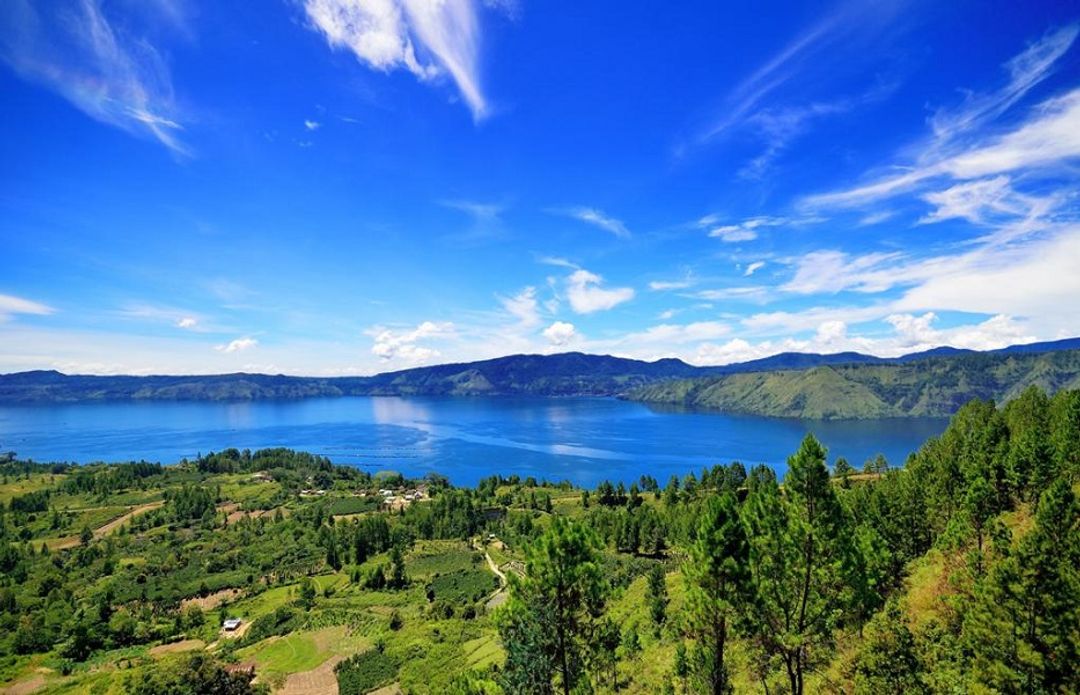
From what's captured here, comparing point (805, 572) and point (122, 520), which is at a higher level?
point (805, 572)

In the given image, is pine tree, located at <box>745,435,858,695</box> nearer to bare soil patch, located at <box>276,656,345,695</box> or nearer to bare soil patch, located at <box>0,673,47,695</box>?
bare soil patch, located at <box>276,656,345,695</box>

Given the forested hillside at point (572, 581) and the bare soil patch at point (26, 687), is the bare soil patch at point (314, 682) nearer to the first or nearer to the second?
the forested hillside at point (572, 581)

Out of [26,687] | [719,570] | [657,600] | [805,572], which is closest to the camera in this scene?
[719,570]

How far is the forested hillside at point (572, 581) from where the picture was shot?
787 inches

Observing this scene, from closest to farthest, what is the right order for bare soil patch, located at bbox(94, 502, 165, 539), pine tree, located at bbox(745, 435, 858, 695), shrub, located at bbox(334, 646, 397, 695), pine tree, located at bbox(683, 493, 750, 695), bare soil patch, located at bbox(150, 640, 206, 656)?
pine tree, located at bbox(683, 493, 750, 695)
pine tree, located at bbox(745, 435, 858, 695)
shrub, located at bbox(334, 646, 397, 695)
bare soil patch, located at bbox(150, 640, 206, 656)
bare soil patch, located at bbox(94, 502, 165, 539)

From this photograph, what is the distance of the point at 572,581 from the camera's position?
19500 millimetres

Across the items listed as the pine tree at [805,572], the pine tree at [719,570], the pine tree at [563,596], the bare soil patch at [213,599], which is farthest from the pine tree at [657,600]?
the bare soil patch at [213,599]

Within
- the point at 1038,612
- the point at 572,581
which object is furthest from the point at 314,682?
the point at 1038,612

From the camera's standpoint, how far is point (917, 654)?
22891 mm

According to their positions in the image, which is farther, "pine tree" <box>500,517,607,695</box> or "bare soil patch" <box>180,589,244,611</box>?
"bare soil patch" <box>180,589,244,611</box>

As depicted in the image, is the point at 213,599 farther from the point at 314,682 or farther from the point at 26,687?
the point at 314,682

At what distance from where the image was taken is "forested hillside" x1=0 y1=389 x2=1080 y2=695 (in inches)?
787

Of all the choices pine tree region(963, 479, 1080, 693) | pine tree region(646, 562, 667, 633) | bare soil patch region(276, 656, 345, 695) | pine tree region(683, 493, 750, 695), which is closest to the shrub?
bare soil patch region(276, 656, 345, 695)

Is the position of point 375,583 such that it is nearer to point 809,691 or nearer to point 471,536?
point 471,536
